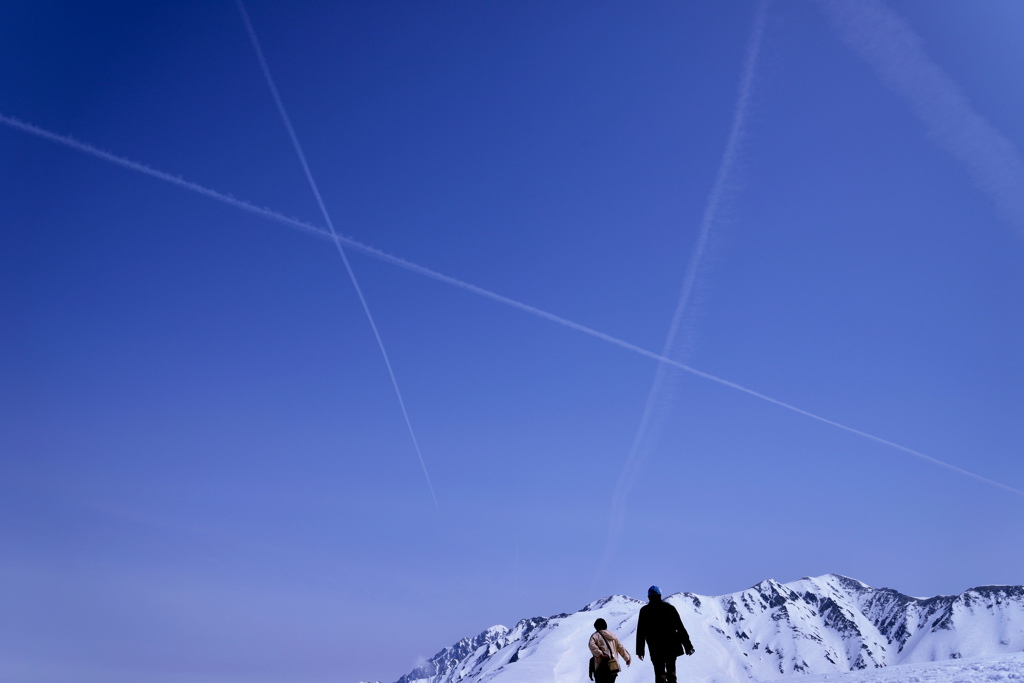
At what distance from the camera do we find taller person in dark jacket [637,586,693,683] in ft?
43.1

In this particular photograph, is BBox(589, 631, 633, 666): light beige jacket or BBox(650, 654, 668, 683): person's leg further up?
BBox(589, 631, 633, 666): light beige jacket

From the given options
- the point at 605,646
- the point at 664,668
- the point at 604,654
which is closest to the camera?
the point at 604,654

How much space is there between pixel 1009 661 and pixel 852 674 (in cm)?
448

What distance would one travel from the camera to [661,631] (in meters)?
13.2

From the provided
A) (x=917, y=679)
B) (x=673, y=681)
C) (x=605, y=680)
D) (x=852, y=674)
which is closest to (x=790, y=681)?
(x=852, y=674)

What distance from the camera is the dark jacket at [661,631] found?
518 inches

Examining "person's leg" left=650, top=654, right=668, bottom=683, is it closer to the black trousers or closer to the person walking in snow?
the black trousers

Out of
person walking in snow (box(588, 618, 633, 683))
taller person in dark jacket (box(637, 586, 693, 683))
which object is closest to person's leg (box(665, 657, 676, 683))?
taller person in dark jacket (box(637, 586, 693, 683))

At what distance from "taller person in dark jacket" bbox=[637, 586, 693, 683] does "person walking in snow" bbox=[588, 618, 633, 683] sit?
57 centimetres

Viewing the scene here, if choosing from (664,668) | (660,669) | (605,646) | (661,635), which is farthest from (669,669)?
(605,646)

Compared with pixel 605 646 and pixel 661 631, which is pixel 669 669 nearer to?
pixel 661 631

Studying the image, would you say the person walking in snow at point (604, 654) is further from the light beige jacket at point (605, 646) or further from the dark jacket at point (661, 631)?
the dark jacket at point (661, 631)

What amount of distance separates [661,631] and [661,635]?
0.08 meters

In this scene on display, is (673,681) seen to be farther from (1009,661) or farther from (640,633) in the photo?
(1009,661)
